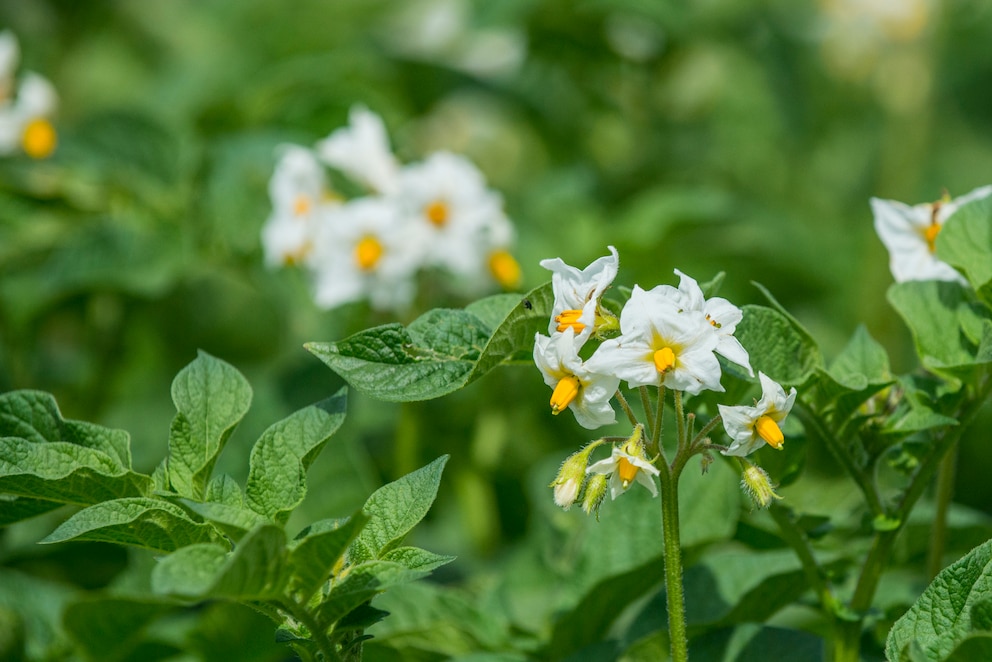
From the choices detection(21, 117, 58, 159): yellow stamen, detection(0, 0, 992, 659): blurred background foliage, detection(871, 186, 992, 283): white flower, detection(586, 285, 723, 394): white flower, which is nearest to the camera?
detection(586, 285, 723, 394): white flower

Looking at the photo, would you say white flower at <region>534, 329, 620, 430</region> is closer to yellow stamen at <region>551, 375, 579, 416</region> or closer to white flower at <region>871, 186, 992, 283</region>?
yellow stamen at <region>551, 375, 579, 416</region>

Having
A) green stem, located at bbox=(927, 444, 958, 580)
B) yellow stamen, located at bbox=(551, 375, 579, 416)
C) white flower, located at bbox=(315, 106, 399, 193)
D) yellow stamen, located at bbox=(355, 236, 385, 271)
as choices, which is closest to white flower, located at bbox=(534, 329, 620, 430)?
yellow stamen, located at bbox=(551, 375, 579, 416)

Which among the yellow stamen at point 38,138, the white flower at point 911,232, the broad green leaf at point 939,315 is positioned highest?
the yellow stamen at point 38,138

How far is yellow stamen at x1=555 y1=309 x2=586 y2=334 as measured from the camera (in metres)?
0.71

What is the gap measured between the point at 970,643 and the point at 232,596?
0.41 metres

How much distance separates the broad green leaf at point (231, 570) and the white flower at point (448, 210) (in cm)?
84

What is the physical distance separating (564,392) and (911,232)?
1.38ft

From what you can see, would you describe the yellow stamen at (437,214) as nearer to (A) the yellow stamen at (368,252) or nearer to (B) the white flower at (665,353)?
(A) the yellow stamen at (368,252)

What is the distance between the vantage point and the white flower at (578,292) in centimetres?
71

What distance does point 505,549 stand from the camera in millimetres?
1714

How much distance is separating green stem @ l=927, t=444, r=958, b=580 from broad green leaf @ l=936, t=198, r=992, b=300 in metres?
0.22

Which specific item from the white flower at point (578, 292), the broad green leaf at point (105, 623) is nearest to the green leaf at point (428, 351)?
the white flower at point (578, 292)

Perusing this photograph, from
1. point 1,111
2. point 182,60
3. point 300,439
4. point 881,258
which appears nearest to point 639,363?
point 300,439

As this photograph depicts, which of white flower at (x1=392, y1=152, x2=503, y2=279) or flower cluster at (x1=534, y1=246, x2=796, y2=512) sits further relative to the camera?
white flower at (x1=392, y1=152, x2=503, y2=279)
